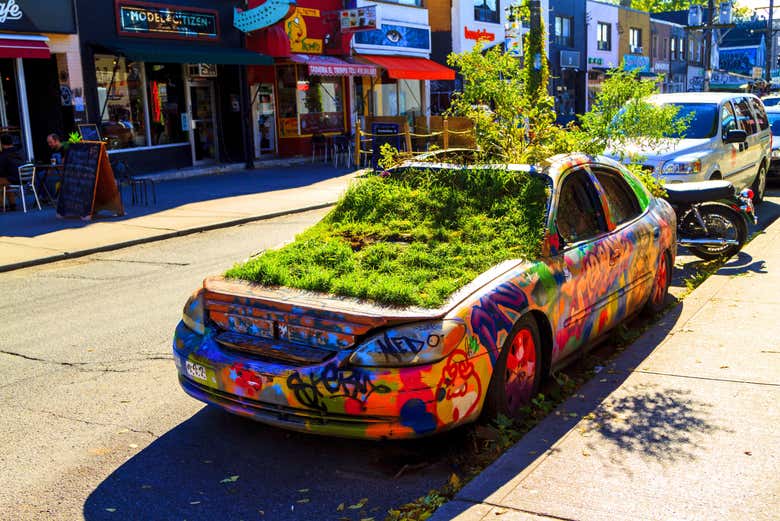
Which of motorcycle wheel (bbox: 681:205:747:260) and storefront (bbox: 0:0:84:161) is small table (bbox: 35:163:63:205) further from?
motorcycle wheel (bbox: 681:205:747:260)

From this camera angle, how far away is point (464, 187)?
20.0 feet

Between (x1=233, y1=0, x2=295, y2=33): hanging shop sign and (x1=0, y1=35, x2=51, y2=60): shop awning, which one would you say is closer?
(x1=0, y1=35, x2=51, y2=60): shop awning

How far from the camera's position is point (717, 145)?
12508 millimetres

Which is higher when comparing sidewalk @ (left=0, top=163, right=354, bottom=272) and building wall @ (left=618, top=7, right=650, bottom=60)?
building wall @ (left=618, top=7, right=650, bottom=60)

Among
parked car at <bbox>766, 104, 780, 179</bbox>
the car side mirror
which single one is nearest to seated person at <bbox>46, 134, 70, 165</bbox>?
the car side mirror

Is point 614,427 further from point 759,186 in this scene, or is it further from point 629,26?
point 629,26

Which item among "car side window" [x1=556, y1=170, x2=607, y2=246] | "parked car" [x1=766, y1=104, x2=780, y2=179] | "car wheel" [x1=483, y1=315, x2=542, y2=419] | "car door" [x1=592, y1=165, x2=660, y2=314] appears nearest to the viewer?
"car wheel" [x1=483, y1=315, x2=542, y2=419]

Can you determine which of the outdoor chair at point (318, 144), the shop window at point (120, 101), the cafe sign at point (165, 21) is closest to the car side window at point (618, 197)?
the shop window at point (120, 101)

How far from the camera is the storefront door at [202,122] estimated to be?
75.2 ft

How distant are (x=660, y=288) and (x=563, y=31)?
4108cm

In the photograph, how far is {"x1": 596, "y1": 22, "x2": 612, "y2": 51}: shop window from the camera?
49234 mm

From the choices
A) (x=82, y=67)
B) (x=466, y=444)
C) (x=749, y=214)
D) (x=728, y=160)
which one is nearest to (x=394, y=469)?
(x=466, y=444)

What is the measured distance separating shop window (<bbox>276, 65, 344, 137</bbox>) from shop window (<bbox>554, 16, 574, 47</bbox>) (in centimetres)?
2023

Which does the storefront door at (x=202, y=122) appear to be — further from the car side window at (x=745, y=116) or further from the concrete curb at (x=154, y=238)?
the car side window at (x=745, y=116)
